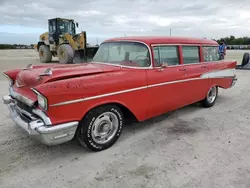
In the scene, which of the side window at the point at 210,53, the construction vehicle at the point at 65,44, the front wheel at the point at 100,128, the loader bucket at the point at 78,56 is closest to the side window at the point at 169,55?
the side window at the point at 210,53

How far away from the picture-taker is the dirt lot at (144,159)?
2.70 meters

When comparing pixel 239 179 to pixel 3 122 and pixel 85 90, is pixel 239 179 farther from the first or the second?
pixel 3 122

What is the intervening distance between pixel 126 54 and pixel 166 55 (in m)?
0.80

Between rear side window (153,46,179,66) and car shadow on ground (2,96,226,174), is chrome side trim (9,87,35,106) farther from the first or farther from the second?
rear side window (153,46,179,66)

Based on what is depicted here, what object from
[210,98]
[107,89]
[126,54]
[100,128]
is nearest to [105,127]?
[100,128]

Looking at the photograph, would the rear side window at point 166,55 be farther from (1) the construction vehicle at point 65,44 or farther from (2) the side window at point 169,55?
(1) the construction vehicle at point 65,44

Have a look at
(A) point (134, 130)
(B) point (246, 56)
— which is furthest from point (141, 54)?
(B) point (246, 56)

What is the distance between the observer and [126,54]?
412cm

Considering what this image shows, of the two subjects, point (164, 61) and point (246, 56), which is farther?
point (246, 56)

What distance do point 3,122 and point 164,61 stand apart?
3.41 m

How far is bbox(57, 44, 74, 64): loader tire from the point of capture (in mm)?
14141

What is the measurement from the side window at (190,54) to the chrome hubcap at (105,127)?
7.00 ft

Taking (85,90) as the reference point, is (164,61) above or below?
above

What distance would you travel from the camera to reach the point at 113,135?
360cm
